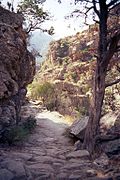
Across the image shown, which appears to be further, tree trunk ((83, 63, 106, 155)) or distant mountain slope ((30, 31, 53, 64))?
distant mountain slope ((30, 31, 53, 64))

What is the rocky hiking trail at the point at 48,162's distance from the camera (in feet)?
20.9

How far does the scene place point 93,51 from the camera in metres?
9.87

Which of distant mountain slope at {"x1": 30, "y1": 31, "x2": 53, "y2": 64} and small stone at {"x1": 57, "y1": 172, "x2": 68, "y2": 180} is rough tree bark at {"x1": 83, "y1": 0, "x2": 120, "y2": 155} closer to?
small stone at {"x1": 57, "y1": 172, "x2": 68, "y2": 180}

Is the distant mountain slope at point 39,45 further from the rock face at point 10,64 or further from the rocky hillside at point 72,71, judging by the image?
the rock face at point 10,64

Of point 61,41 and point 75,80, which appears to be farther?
point 61,41

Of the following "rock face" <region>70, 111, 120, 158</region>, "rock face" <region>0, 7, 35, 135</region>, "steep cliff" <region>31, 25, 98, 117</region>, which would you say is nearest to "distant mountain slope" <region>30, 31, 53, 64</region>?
"steep cliff" <region>31, 25, 98, 117</region>

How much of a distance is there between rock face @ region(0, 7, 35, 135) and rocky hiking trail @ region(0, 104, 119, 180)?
47.4 inches

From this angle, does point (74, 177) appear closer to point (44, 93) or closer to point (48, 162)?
point (48, 162)

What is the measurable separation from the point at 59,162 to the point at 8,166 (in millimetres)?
1367

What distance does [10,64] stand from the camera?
10.7 meters

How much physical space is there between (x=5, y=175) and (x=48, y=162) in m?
1.56

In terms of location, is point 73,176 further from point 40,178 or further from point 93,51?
point 93,51

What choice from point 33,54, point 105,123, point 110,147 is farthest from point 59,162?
point 33,54

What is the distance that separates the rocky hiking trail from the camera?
20.9 feet
